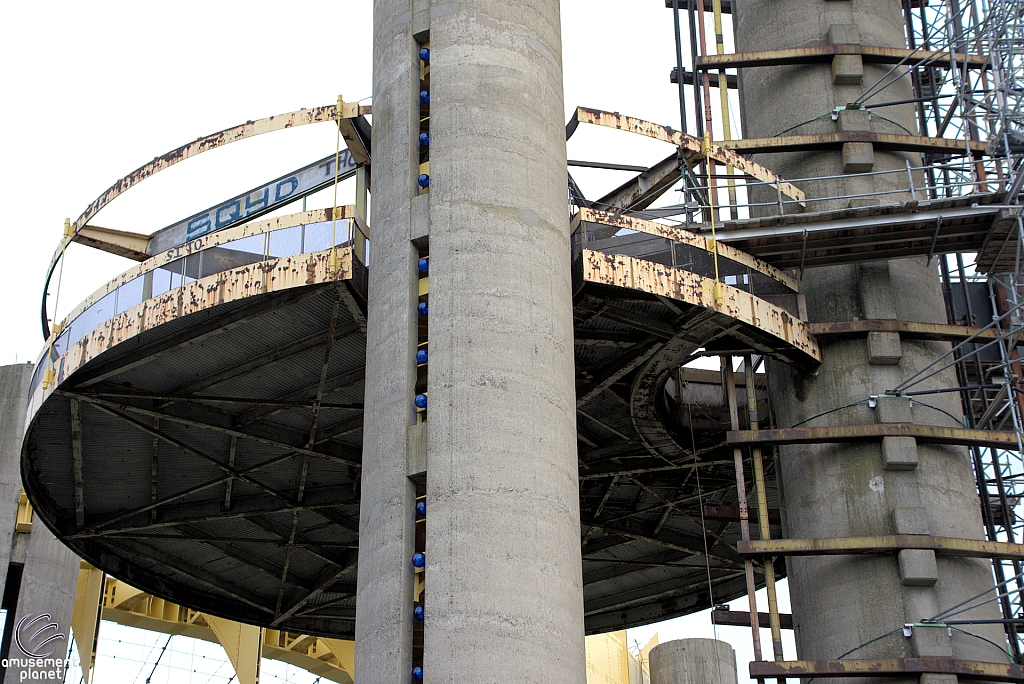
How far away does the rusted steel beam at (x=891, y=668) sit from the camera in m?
29.2

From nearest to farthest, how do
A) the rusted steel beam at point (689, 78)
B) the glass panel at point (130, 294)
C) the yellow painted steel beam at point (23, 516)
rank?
the glass panel at point (130, 294) → the rusted steel beam at point (689, 78) → the yellow painted steel beam at point (23, 516)

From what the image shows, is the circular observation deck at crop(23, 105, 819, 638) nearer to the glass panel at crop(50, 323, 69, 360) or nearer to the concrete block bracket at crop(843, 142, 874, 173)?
the glass panel at crop(50, 323, 69, 360)

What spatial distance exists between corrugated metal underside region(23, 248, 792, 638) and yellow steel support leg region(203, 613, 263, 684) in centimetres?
478

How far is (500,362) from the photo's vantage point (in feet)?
83.5

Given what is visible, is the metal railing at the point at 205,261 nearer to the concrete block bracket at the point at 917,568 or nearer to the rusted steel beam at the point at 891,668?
the rusted steel beam at the point at 891,668

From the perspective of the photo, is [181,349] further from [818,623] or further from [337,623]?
[337,623]

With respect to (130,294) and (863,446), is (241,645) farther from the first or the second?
(863,446)

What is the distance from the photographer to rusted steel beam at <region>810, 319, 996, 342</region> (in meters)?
33.2

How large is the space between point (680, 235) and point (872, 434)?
639 centimetres

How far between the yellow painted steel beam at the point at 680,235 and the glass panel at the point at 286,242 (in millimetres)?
6045

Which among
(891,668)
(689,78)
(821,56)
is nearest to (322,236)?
(891,668)

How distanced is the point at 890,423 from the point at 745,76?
1213cm

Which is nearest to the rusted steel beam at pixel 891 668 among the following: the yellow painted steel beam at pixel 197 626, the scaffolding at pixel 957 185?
the scaffolding at pixel 957 185

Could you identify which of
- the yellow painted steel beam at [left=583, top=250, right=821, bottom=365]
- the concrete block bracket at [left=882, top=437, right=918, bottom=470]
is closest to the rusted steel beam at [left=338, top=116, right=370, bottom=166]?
the yellow painted steel beam at [left=583, top=250, right=821, bottom=365]
